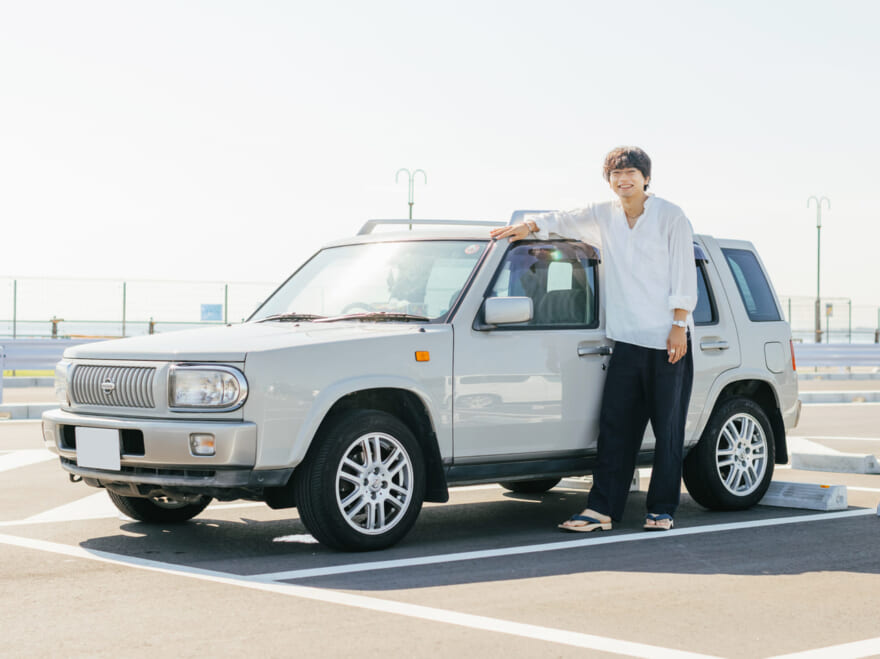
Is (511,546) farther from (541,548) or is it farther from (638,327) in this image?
(638,327)

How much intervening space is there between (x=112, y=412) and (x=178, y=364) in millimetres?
558

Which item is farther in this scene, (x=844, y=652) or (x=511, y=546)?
(x=511, y=546)

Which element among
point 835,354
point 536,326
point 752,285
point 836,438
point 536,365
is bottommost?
point 836,438

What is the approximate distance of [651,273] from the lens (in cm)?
728

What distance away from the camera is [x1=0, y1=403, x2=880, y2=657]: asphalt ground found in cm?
458

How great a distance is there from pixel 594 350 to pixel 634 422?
0.50 meters

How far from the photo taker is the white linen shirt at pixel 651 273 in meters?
7.27

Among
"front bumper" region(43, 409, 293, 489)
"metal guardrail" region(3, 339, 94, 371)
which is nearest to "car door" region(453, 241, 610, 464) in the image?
"front bumper" region(43, 409, 293, 489)

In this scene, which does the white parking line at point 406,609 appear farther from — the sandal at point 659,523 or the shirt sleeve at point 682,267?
the shirt sleeve at point 682,267

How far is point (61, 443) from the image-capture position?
6785 mm

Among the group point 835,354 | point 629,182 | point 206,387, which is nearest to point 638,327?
point 629,182

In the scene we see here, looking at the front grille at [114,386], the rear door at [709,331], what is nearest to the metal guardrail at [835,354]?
the rear door at [709,331]

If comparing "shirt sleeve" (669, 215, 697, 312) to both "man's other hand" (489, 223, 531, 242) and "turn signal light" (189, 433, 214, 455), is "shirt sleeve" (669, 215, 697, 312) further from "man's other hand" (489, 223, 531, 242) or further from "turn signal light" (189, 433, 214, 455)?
"turn signal light" (189, 433, 214, 455)

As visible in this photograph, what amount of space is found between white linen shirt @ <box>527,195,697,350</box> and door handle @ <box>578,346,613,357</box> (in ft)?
0.36
